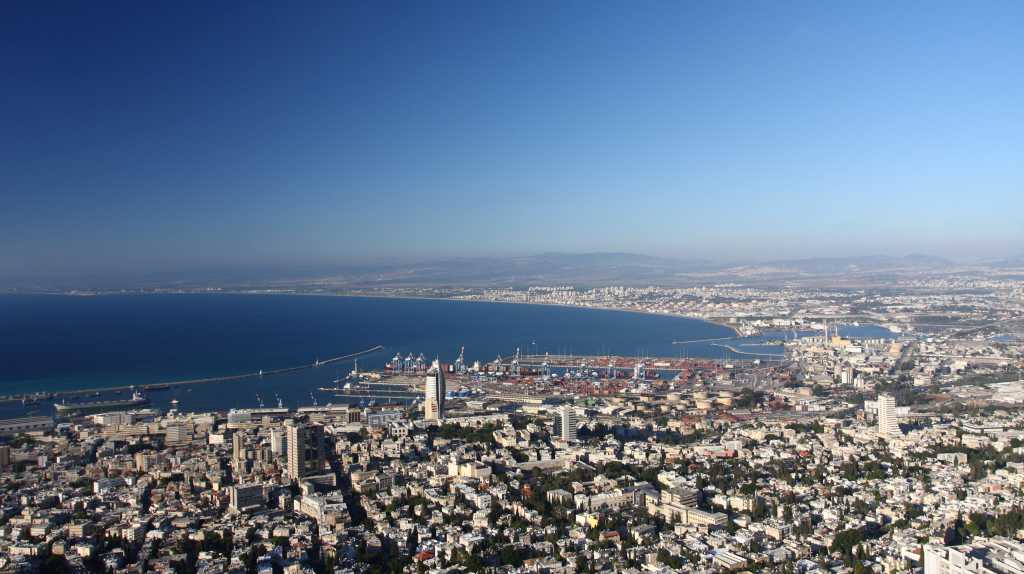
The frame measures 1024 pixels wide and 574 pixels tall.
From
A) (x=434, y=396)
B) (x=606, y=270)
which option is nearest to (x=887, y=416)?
(x=434, y=396)

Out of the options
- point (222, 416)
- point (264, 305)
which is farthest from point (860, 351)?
point (264, 305)

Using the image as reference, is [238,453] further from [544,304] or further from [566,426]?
[544,304]

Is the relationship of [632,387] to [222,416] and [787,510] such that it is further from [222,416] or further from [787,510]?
[787,510]

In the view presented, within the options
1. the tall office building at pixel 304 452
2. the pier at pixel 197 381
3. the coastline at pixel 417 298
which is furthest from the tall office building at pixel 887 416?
the coastline at pixel 417 298

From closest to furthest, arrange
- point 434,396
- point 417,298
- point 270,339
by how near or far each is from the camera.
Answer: point 434,396 < point 270,339 < point 417,298

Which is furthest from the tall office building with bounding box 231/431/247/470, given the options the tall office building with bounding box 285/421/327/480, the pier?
the pier

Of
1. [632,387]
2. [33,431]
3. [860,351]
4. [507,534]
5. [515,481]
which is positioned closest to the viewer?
[507,534]

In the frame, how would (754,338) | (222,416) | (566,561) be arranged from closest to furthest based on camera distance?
1. (566,561)
2. (222,416)
3. (754,338)
